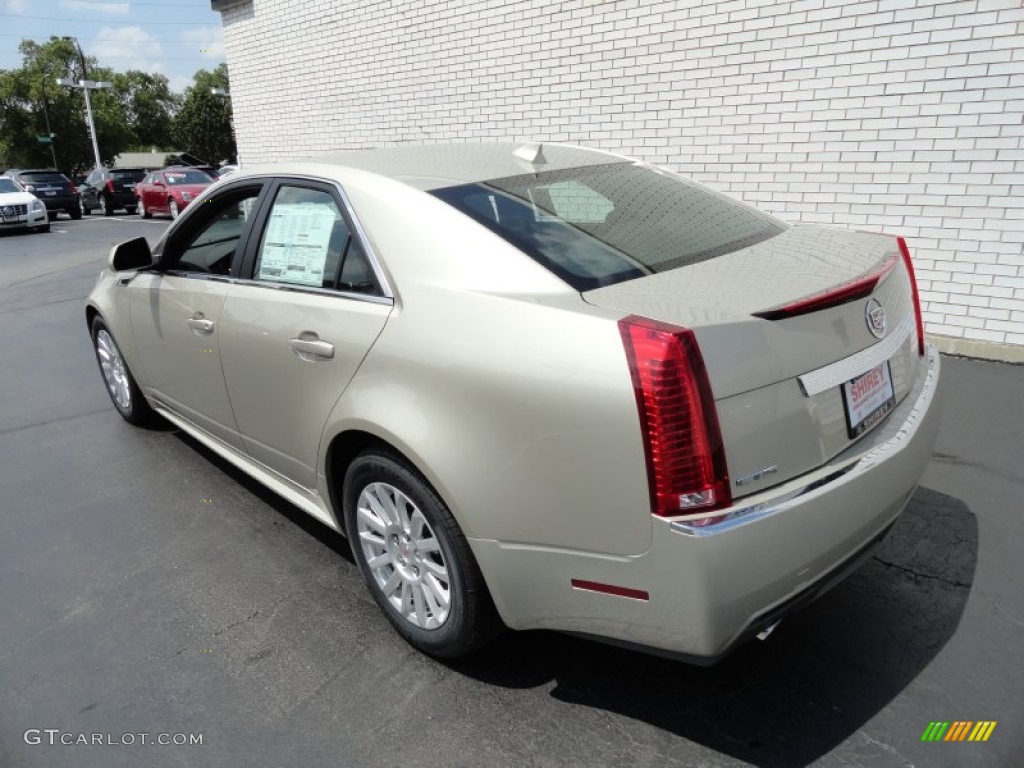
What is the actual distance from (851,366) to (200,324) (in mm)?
2718

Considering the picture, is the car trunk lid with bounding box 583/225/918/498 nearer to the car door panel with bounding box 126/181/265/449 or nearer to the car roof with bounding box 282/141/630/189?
the car roof with bounding box 282/141/630/189

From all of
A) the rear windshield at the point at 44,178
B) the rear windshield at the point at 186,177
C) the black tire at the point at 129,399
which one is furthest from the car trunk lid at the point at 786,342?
the rear windshield at the point at 44,178

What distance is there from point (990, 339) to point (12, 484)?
6.16m

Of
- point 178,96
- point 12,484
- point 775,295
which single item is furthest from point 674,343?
point 178,96

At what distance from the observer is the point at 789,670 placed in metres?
2.50

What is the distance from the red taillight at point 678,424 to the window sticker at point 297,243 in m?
1.49

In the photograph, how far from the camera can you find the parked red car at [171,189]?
71.8ft

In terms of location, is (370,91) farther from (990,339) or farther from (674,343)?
(674,343)

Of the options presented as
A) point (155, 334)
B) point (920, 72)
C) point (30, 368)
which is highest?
point (920, 72)

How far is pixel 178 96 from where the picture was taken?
8825 cm

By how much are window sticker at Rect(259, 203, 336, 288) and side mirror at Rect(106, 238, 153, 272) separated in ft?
4.23

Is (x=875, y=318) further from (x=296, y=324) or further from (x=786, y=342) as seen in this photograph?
Result: (x=296, y=324)

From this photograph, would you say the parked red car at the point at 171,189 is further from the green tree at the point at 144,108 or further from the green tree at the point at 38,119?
the green tree at the point at 144,108

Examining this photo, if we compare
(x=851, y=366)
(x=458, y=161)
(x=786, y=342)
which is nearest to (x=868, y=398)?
(x=851, y=366)
